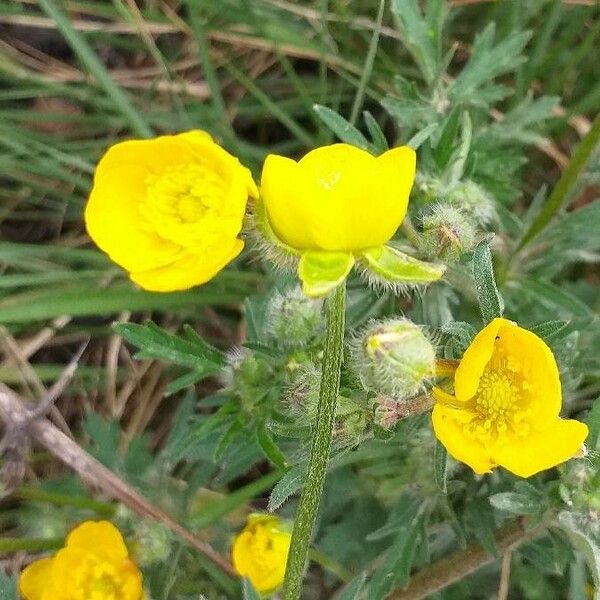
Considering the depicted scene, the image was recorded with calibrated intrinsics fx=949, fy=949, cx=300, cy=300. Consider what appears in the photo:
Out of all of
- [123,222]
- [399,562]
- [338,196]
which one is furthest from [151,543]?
[338,196]

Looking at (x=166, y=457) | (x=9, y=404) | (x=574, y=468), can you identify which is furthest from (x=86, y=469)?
(x=574, y=468)

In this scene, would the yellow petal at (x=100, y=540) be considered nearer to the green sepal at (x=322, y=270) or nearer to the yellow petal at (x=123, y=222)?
the yellow petal at (x=123, y=222)

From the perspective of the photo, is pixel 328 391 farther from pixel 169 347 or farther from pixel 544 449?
pixel 169 347

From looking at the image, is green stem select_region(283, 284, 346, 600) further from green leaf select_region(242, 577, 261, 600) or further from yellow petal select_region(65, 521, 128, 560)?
yellow petal select_region(65, 521, 128, 560)

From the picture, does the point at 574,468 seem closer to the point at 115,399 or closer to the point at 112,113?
the point at 115,399

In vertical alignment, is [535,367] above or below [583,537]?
above

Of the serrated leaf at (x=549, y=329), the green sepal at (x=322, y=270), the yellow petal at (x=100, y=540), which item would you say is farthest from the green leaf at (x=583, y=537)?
the yellow petal at (x=100, y=540)
